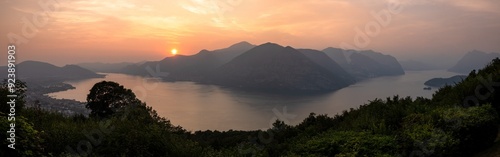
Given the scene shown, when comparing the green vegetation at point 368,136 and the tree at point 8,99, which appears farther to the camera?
the tree at point 8,99

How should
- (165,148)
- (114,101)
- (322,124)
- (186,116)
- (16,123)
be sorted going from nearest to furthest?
(16,123), (165,148), (322,124), (114,101), (186,116)

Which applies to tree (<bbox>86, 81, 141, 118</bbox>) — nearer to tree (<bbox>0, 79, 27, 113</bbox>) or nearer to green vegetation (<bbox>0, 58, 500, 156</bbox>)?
tree (<bbox>0, 79, 27, 113</bbox>)

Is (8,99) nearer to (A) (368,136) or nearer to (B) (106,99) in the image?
(A) (368,136)

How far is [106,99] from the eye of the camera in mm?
39719

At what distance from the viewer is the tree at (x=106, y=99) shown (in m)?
38.8

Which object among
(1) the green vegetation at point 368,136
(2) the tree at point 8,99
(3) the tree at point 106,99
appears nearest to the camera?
(1) the green vegetation at point 368,136

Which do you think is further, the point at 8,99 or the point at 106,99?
the point at 106,99

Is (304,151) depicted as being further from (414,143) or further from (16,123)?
(16,123)

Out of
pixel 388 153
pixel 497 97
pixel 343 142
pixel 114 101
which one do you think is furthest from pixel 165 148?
pixel 114 101

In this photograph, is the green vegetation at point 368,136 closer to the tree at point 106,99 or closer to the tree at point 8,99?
the tree at point 8,99

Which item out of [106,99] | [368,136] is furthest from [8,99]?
[106,99]

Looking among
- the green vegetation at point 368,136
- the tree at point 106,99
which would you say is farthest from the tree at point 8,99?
the tree at point 106,99

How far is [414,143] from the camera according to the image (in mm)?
8078

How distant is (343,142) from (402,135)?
5.59 feet
